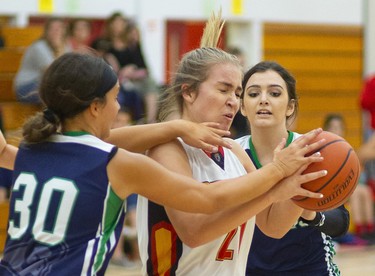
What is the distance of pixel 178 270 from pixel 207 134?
21.2 inches

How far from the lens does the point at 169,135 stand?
3.37 metres

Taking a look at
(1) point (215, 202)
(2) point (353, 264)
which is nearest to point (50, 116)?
(1) point (215, 202)

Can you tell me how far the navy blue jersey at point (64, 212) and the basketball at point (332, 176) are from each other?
72 centimetres

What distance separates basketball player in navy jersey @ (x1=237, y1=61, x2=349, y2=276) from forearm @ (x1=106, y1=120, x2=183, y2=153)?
3.56 feet

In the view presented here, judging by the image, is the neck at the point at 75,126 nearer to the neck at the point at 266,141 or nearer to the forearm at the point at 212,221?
the forearm at the point at 212,221

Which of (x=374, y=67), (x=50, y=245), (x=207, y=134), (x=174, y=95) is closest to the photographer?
(x=50, y=245)

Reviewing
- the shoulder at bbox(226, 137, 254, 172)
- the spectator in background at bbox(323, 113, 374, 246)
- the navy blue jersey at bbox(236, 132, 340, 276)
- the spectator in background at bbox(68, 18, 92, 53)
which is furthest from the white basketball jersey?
the spectator in background at bbox(323, 113, 374, 246)

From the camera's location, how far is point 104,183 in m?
2.94

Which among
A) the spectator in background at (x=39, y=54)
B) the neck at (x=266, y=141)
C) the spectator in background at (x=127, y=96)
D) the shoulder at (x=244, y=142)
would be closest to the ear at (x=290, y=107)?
the neck at (x=266, y=141)

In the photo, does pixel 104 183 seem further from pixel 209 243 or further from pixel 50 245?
pixel 209 243

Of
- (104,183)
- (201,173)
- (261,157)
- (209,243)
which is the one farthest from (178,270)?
(261,157)

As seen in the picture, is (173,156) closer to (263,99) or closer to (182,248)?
(182,248)

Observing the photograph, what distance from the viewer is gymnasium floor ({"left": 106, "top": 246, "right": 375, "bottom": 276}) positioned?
27.6 ft

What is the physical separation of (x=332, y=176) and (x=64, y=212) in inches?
38.7
